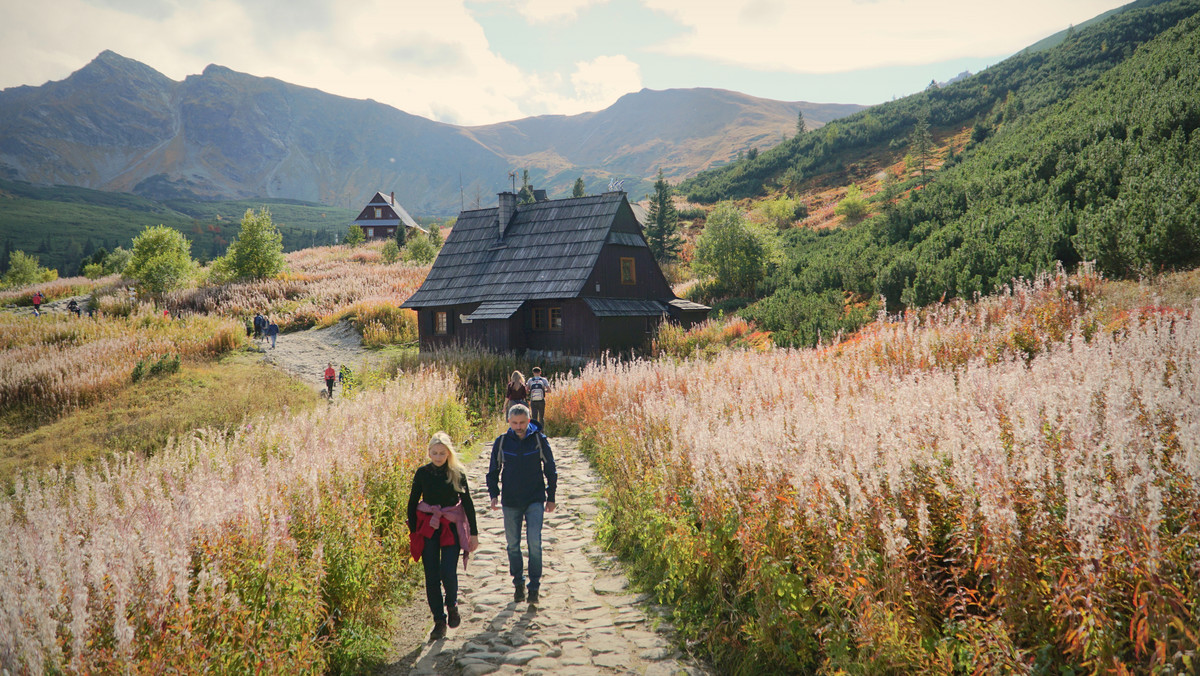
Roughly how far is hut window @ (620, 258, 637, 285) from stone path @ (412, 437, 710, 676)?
21084 millimetres

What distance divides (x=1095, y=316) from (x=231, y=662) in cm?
1108

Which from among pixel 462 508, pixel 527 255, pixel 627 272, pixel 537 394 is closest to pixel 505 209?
pixel 527 255

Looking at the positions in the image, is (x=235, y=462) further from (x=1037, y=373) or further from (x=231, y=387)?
(x=231, y=387)

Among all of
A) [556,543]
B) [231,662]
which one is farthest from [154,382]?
[231,662]

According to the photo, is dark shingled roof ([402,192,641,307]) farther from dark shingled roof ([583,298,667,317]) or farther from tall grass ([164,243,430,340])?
tall grass ([164,243,430,340])

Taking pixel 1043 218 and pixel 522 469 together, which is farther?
pixel 1043 218

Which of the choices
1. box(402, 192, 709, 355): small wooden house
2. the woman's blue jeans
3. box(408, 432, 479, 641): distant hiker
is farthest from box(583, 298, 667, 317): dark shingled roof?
box(408, 432, 479, 641): distant hiker

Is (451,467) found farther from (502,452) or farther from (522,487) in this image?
(522,487)

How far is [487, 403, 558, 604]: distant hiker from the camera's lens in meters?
6.21

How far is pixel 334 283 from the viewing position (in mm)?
39750

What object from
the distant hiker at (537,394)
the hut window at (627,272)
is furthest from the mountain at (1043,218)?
the distant hiker at (537,394)

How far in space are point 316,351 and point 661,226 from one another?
3162cm

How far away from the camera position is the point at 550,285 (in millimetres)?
26797

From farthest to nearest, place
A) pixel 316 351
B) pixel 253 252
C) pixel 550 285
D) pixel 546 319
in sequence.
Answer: pixel 253 252 → pixel 546 319 → pixel 316 351 → pixel 550 285
